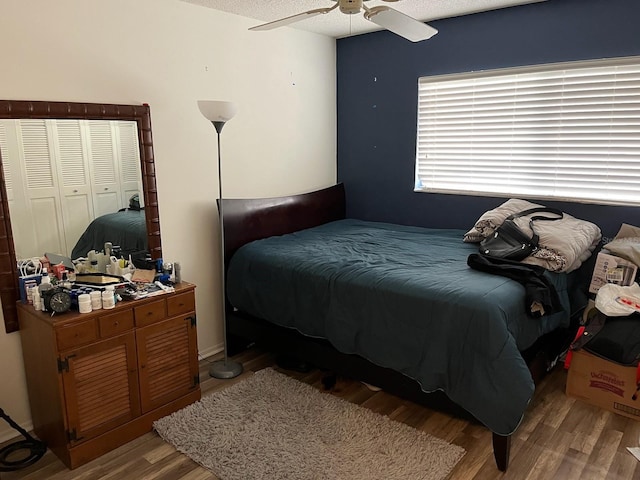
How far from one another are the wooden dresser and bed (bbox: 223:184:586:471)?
0.64 metres

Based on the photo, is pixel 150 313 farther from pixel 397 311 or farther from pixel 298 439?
pixel 397 311

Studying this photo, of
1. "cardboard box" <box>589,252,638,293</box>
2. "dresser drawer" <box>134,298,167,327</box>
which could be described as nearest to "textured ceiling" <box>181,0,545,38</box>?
"cardboard box" <box>589,252,638,293</box>

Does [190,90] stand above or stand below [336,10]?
Result: below

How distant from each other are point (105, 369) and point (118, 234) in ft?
2.79

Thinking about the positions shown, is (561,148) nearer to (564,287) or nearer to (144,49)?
(564,287)

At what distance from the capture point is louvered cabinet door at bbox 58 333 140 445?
2236 mm

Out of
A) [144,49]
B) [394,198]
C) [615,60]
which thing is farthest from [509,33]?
[144,49]

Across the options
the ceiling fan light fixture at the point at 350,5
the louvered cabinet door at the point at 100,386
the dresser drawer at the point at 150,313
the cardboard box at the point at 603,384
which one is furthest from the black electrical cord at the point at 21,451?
the cardboard box at the point at 603,384

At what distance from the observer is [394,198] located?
4203mm

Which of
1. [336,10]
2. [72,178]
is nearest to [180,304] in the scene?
[72,178]

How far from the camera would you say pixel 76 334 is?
2.23 meters

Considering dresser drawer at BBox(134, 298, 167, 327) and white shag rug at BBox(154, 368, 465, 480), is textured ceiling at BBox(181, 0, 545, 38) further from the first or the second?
white shag rug at BBox(154, 368, 465, 480)

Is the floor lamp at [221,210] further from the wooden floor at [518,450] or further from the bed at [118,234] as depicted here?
the wooden floor at [518,450]

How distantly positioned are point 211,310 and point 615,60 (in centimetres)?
318
